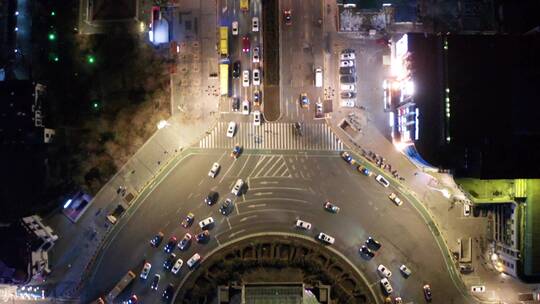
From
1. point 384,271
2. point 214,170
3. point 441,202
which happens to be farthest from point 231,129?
→ point 441,202

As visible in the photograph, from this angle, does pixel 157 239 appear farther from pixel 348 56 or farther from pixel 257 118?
pixel 348 56

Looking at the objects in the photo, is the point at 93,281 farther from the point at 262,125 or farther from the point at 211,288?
the point at 262,125

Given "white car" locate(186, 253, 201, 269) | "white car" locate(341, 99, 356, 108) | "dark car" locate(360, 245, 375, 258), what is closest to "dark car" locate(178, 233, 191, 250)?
"white car" locate(186, 253, 201, 269)

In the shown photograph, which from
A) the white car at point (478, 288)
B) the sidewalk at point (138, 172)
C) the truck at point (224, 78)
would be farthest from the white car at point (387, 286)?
the truck at point (224, 78)

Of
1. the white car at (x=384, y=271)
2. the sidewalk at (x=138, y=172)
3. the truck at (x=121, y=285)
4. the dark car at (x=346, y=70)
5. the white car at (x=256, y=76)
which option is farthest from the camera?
the dark car at (x=346, y=70)

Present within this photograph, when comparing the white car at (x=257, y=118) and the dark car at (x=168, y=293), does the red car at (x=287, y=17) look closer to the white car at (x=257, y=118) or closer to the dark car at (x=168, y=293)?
the white car at (x=257, y=118)
